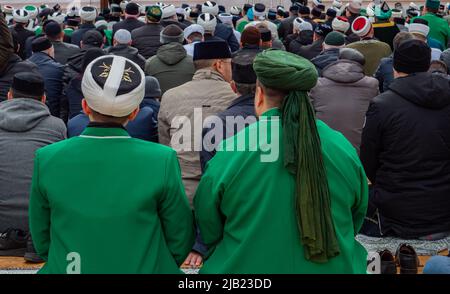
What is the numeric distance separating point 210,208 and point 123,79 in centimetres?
66

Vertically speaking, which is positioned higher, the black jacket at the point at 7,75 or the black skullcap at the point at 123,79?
the black skullcap at the point at 123,79

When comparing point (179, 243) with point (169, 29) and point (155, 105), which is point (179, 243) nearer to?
point (155, 105)

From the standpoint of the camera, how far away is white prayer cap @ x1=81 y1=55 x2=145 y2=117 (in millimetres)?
3277

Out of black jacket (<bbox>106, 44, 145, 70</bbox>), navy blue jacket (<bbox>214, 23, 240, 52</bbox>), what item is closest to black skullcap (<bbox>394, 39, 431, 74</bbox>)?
black jacket (<bbox>106, 44, 145, 70</bbox>)

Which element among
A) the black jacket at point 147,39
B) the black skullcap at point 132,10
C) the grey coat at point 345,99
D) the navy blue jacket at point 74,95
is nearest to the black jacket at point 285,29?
the black skullcap at point 132,10

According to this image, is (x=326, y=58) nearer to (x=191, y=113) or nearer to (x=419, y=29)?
(x=419, y=29)

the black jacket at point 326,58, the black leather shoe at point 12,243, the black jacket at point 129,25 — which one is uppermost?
the black leather shoe at point 12,243

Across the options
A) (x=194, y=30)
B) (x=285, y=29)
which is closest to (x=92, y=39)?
(x=194, y=30)

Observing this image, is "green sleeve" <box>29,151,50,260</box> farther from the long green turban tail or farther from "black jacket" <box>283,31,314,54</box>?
"black jacket" <box>283,31,314,54</box>

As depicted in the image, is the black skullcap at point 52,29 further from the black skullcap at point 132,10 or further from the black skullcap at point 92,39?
the black skullcap at point 132,10

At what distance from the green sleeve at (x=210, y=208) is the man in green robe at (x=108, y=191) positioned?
0.31 feet

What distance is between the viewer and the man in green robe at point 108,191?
3225 millimetres

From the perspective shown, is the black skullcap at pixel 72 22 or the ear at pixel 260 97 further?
the black skullcap at pixel 72 22
